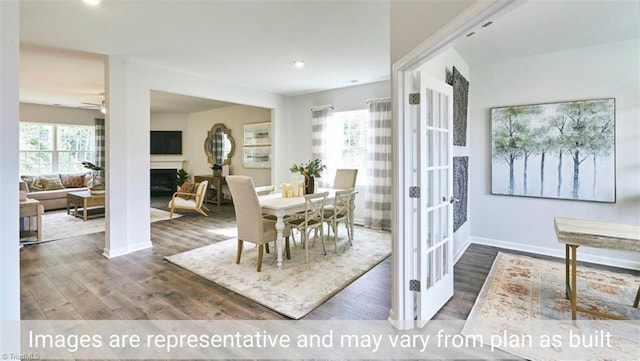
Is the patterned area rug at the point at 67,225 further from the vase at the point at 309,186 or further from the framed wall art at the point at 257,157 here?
the vase at the point at 309,186

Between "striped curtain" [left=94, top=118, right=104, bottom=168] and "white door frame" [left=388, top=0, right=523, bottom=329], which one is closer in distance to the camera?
"white door frame" [left=388, top=0, right=523, bottom=329]

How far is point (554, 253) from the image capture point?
3.76 metres

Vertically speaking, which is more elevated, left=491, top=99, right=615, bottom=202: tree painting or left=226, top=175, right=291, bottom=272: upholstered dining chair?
left=491, top=99, right=615, bottom=202: tree painting

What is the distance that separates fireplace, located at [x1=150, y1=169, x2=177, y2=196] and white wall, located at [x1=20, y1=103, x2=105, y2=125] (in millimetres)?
2160

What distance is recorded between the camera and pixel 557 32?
3.08 m

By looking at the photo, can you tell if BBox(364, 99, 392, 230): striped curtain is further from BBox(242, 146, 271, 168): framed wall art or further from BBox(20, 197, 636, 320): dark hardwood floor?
BBox(242, 146, 271, 168): framed wall art

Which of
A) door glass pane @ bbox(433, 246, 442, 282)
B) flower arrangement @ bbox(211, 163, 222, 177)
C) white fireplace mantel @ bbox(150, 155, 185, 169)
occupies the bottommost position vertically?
door glass pane @ bbox(433, 246, 442, 282)

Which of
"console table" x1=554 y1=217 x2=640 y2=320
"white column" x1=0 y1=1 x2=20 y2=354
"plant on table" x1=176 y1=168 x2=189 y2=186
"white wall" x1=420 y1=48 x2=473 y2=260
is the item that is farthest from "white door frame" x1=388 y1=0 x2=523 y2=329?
"plant on table" x1=176 y1=168 x2=189 y2=186

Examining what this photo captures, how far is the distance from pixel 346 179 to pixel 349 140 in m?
1.37

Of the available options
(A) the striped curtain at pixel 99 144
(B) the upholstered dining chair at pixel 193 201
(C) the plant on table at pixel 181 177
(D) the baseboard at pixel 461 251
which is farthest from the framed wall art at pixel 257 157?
(D) the baseboard at pixel 461 251

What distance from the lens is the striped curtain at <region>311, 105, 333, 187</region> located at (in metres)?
5.82

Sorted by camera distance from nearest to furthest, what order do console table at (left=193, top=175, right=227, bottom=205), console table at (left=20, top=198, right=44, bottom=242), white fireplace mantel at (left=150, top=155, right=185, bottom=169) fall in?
console table at (left=20, top=198, right=44, bottom=242) < console table at (left=193, top=175, right=227, bottom=205) < white fireplace mantel at (left=150, top=155, right=185, bottom=169)

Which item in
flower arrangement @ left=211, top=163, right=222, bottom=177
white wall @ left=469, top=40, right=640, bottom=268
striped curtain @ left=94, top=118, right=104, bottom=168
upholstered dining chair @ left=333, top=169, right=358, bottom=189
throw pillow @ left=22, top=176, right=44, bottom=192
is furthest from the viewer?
striped curtain @ left=94, top=118, right=104, bottom=168

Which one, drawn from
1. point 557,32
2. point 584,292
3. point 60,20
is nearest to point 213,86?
point 60,20
